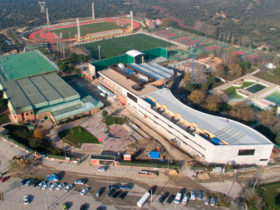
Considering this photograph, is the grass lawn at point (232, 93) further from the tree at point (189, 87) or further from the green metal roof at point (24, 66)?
the green metal roof at point (24, 66)

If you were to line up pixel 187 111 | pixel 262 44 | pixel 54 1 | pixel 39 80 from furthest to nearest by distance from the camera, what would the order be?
pixel 54 1, pixel 262 44, pixel 39 80, pixel 187 111

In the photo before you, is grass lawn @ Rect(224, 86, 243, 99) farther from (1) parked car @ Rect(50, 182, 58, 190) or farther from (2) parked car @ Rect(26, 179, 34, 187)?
(2) parked car @ Rect(26, 179, 34, 187)

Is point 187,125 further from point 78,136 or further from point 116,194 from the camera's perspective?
point 78,136

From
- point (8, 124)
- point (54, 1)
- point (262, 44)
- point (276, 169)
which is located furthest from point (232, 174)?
point (54, 1)

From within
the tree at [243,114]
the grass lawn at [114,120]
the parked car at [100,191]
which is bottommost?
the parked car at [100,191]

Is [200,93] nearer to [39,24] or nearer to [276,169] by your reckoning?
[276,169]

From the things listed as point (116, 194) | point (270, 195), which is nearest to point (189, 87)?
point (270, 195)

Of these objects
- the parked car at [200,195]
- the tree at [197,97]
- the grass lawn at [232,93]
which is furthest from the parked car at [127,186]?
the grass lawn at [232,93]

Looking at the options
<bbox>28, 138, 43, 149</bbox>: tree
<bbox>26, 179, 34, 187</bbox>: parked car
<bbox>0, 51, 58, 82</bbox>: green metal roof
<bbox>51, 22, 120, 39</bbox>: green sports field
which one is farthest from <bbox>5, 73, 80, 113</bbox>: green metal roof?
<bbox>51, 22, 120, 39</bbox>: green sports field
